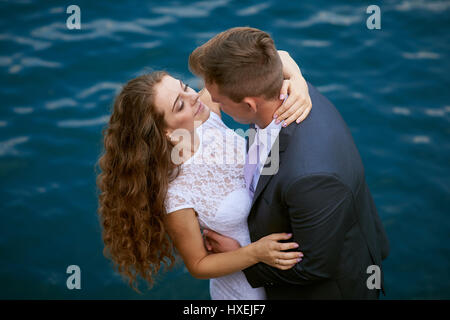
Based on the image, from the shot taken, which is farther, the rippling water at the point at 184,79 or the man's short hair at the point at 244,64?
the rippling water at the point at 184,79

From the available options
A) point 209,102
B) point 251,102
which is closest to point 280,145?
point 251,102

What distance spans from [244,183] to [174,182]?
1.35ft

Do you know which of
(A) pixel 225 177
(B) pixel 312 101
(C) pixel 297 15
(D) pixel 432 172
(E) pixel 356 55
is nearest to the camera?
(B) pixel 312 101

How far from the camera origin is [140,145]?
2494mm

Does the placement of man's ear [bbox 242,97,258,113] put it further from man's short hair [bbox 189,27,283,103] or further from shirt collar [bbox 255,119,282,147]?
shirt collar [bbox 255,119,282,147]

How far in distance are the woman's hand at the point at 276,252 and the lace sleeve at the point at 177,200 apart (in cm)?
41

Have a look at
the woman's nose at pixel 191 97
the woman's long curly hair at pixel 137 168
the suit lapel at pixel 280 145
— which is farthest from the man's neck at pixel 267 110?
the woman's long curly hair at pixel 137 168

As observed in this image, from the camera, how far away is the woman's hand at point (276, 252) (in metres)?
2.31

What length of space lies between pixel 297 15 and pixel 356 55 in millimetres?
896

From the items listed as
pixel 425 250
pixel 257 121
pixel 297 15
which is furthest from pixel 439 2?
pixel 257 121

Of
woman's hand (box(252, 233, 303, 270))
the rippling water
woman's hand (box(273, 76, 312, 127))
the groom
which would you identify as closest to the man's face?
the groom

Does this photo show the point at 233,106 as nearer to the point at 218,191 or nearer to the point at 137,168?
the point at 218,191

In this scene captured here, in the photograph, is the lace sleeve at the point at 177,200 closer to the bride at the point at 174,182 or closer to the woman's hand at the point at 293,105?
the bride at the point at 174,182

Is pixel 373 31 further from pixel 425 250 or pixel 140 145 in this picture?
pixel 140 145
